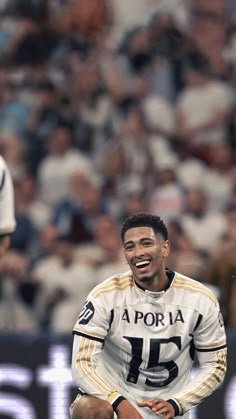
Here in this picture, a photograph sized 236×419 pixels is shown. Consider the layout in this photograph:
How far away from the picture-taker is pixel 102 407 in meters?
5.26

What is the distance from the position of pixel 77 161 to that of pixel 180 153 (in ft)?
2.95

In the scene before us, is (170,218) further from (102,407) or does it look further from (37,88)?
→ (102,407)

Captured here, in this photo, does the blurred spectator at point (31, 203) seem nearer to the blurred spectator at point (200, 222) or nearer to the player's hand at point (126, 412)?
the blurred spectator at point (200, 222)

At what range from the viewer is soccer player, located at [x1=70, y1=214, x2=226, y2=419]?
533 centimetres

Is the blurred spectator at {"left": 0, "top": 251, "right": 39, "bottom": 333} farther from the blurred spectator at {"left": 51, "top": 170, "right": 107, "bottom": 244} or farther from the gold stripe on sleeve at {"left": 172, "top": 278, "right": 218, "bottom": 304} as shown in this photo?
the gold stripe on sleeve at {"left": 172, "top": 278, "right": 218, "bottom": 304}

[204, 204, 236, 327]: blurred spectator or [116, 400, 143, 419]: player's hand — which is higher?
[204, 204, 236, 327]: blurred spectator

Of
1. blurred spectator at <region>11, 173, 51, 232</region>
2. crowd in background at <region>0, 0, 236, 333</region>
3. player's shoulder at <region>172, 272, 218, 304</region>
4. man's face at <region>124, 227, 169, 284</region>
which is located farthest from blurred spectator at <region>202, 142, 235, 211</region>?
man's face at <region>124, 227, 169, 284</region>

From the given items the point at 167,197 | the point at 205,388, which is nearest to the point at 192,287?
the point at 205,388

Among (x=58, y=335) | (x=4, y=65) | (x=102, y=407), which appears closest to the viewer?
(x=102, y=407)

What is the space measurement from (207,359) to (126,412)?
56cm

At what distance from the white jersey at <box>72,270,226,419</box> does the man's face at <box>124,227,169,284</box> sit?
16 cm

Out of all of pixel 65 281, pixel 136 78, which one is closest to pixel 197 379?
pixel 65 281

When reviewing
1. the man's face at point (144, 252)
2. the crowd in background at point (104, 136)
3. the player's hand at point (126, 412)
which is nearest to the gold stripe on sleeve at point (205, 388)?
the player's hand at point (126, 412)

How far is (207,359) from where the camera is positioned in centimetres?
556
